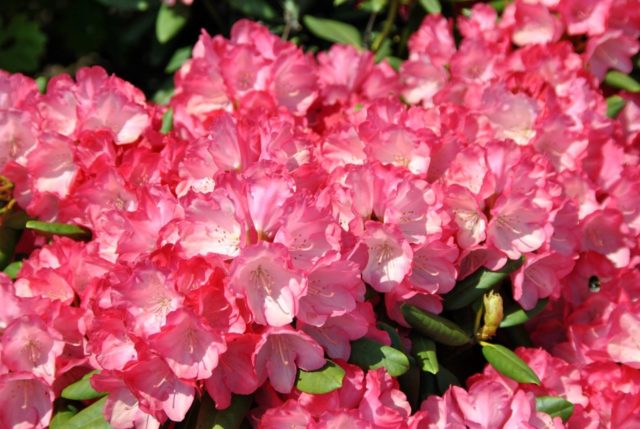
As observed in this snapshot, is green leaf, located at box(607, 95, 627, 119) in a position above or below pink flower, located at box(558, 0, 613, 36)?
below

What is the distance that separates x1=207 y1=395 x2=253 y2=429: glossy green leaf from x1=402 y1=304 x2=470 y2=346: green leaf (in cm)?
35

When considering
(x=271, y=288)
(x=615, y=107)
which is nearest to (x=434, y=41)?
(x=615, y=107)

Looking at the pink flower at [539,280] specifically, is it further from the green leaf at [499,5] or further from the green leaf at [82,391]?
the green leaf at [499,5]

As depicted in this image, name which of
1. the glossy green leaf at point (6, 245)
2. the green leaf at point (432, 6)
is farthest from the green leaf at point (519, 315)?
the glossy green leaf at point (6, 245)

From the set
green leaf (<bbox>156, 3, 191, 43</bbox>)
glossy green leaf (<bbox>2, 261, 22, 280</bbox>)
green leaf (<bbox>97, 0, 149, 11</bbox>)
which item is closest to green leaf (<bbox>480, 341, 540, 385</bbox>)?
glossy green leaf (<bbox>2, 261, 22, 280</bbox>)

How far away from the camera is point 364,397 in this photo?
1401 millimetres

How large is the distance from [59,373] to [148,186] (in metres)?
0.40

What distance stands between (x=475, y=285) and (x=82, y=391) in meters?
0.81

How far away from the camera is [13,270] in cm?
185

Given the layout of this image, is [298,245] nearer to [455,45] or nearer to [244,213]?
[244,213]

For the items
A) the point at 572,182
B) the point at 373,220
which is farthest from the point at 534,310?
the point at 373,220

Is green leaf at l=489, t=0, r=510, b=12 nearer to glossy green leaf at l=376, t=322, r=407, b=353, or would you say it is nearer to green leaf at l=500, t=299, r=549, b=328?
green leaf at l=500, t=299, r=549, b=328

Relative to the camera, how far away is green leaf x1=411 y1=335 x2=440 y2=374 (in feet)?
5.10

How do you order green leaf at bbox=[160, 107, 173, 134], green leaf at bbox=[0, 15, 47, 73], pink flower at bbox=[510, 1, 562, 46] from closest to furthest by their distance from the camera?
green leaf at bbox=[160, 107, 173, 134] < pink flower at bbox=[510, 1, 562, 46] < green leaf at bbox=[0, 15, 47, 73]
